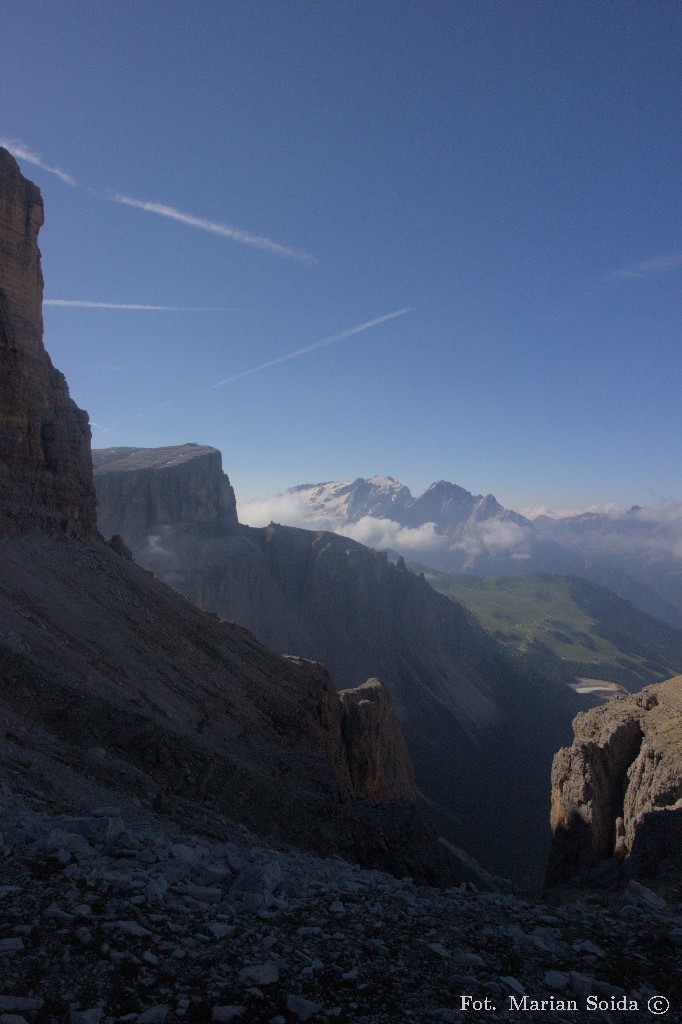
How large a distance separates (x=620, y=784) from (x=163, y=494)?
119m

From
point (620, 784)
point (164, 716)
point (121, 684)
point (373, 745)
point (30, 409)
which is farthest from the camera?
point (373, 745)

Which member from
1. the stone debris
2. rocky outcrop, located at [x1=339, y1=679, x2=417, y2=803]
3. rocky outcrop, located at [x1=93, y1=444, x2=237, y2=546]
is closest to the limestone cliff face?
rocky outcrop, located at [x1=339, y1=679, x2=417, y2=803]

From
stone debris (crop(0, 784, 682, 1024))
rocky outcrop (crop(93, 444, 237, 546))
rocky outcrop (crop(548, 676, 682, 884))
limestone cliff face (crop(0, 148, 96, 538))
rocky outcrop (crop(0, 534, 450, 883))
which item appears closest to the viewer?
stone debris (crop(0, 784, 682, 1024))

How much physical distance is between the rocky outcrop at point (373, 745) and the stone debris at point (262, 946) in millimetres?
32984

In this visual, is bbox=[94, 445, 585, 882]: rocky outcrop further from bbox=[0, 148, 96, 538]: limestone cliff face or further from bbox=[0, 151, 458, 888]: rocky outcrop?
bbox=[0, 148, 96, 538]: limestone cliff face

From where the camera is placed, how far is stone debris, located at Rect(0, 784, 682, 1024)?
25.0 feet

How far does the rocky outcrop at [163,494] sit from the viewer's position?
13399 centimetres

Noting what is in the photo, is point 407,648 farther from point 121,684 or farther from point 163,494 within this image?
point 121,684

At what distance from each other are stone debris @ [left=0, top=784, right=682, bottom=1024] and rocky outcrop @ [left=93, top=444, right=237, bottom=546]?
12181 cm

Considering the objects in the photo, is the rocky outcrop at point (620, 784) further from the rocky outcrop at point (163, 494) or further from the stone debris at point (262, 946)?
the rocky outcrop at point (163, 494)

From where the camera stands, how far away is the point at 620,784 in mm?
35906

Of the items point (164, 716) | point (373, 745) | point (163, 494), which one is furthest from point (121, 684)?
point (163, 494)

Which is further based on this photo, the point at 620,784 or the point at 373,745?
the point at 373,745

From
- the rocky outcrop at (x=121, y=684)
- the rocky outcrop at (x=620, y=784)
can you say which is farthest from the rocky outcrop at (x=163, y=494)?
the rocky outcrop at (x=620, y=784)
